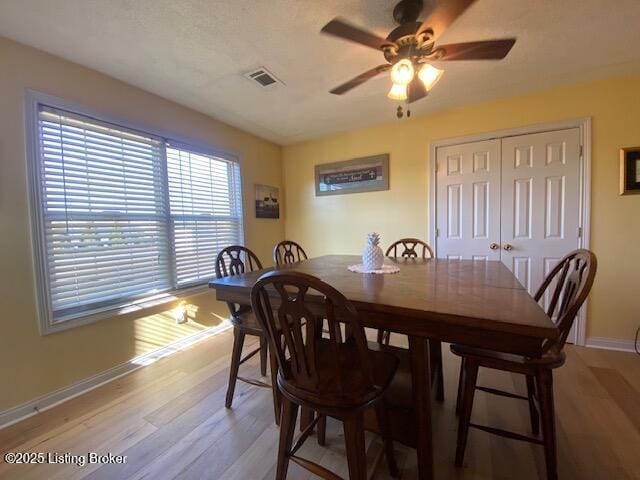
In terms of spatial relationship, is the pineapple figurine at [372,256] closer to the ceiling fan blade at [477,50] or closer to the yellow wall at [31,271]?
the ceiling fan blade at [477,50]

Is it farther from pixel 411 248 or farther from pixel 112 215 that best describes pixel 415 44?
pixel 112 215

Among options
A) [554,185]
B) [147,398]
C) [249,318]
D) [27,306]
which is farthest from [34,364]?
[554,185]

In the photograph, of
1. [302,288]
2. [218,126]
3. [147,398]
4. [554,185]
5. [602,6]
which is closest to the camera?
[302,288]

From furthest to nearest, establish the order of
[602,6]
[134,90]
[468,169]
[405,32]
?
[468,169]
[134,90]
[602,6]
[405,32]

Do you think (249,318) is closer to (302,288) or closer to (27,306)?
(302,288)

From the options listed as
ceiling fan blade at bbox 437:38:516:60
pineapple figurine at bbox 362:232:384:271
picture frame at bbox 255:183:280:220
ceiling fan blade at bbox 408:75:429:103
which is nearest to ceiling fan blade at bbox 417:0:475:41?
ceiling fan blade at bbox 437:38:516:60

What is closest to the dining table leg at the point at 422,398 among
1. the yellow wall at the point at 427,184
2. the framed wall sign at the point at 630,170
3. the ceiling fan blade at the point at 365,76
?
the ceiling fan blade at the point at 365,76

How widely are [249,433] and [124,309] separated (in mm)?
1433

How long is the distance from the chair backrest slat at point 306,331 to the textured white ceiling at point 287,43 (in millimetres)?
1525

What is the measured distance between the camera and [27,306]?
1.71 meters

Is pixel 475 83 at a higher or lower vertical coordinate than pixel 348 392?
higher

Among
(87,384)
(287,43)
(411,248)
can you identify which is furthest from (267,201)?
(87,384)

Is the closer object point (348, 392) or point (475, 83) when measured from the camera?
point (348, 392)

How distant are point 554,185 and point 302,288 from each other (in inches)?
113
